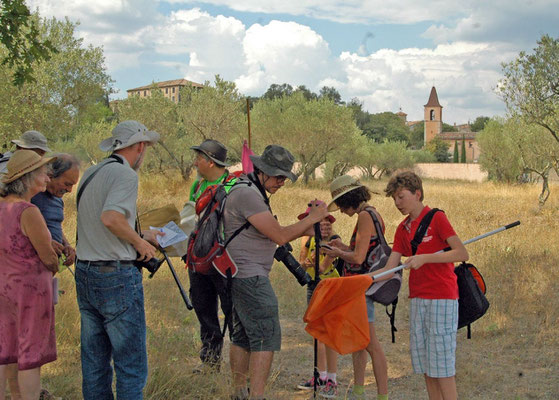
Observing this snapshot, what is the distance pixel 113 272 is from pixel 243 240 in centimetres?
94

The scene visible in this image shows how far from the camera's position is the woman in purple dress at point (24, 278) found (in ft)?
11.1

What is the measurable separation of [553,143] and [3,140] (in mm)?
17966

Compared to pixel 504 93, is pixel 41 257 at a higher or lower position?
lower

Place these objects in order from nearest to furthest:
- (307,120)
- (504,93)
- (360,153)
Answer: (504,93), (307,120), (360,153)

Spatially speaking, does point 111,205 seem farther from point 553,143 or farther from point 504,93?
point 553,143

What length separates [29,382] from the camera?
3.38 metres

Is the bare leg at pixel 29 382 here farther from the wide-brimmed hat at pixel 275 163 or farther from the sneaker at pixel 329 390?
the sneaker at pixel 329 390

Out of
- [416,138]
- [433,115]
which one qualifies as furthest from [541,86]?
[433,115]

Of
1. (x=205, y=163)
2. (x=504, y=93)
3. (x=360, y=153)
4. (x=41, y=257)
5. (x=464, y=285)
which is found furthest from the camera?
(x=360, y=153)

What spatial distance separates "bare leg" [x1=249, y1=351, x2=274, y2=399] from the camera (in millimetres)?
3781

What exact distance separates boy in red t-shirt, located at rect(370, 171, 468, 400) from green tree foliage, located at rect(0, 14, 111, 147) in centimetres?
1439

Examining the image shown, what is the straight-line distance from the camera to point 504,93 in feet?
56.4

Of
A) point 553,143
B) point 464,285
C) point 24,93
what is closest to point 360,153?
point 553,143

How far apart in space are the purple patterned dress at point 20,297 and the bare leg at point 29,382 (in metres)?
0.04
